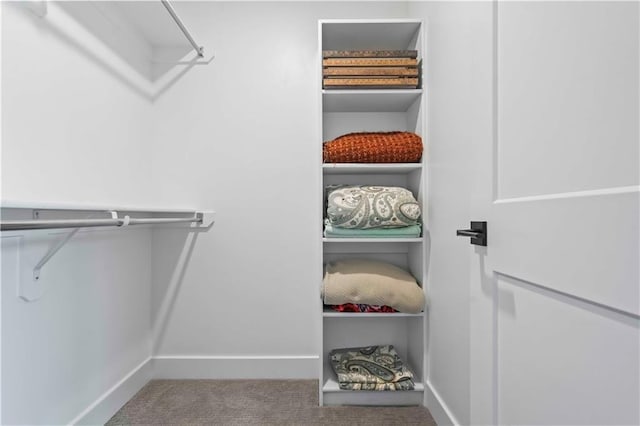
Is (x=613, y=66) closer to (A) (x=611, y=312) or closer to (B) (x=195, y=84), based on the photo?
(A) (x=611, y=312)

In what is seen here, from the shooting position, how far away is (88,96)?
50.8 inches

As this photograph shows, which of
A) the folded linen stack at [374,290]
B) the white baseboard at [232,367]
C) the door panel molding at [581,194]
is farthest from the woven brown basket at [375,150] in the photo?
the white baseboard at [232,367]

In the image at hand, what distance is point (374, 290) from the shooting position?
1.47m

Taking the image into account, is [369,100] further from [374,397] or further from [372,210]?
[374,397]

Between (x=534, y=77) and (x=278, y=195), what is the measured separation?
1.29m

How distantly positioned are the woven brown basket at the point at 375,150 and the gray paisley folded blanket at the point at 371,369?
0.94 meters

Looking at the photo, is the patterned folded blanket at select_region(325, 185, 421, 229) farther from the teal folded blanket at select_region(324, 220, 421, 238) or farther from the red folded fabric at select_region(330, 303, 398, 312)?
the red folded fabric at select_region(330, 303, 398, 312)

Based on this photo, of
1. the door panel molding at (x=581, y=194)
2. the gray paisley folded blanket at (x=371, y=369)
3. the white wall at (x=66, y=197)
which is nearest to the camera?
the door panel molding at (x=581, y=194)

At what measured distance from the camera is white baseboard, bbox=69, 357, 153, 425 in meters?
1.29

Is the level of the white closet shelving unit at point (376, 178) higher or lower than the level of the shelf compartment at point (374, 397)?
higher

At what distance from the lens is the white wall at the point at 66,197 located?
984 mm

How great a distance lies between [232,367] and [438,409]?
1.01 metres

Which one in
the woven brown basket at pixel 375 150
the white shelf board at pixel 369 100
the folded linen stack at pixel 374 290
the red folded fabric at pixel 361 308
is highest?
the white shelf board at pixel 369 100

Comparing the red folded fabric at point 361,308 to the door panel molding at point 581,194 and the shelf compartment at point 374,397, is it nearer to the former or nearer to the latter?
the shelf compartment at point 374,397
